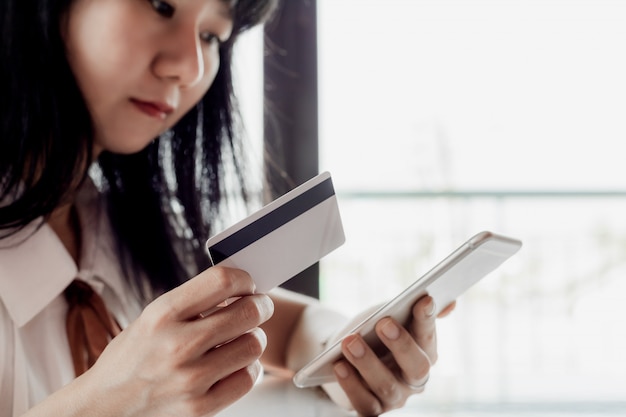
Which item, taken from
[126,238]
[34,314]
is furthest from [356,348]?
[126,238]

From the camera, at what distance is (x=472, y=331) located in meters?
2.86

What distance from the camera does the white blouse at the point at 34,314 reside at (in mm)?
772

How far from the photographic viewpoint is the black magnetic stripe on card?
21.0 inches

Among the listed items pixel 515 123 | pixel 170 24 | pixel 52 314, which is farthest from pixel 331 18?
pixel 52 314

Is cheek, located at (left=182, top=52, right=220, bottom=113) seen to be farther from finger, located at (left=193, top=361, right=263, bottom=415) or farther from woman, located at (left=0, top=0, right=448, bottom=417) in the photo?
finger, located at (left=193, top=361, right=263, bottom=415)

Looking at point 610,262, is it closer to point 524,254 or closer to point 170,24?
point 524,254

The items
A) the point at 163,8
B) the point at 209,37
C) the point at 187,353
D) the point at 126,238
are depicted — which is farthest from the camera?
the point at 126,238

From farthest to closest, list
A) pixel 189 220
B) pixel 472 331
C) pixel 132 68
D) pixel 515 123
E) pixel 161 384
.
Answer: pixel 472 331 < pixel 515 123 < pixel 189 220 < pixel 132 68 < pixel 161 384

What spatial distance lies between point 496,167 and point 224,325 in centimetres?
229

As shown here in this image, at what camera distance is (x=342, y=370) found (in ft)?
2.46

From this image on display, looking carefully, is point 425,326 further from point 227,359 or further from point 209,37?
point 209,37

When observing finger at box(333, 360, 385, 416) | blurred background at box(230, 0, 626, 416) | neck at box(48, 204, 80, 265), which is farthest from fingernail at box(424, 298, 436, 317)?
blurred background at box(230, 0, 626, 416)

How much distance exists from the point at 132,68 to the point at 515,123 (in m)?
2.00

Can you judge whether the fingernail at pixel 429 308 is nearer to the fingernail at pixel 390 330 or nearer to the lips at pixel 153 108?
the fingernail at pixel 390 330
